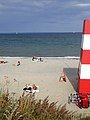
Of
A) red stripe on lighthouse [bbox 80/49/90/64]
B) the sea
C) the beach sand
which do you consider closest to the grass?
the beach sand

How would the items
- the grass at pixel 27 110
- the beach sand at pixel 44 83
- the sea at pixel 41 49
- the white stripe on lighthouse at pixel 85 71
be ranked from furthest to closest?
the sea at pixel 41 49 → the beach sand at pixel 44 83 → the white stripe on lighthouse at pixel 85 71 → the grass at pixel 27 110

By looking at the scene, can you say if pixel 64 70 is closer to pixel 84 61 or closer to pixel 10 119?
pixel 84 61

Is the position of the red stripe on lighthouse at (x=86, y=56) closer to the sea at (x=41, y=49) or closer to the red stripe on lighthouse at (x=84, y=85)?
the red stripe on lighthouse at (x=84, y=85)

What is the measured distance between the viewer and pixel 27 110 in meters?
5.80

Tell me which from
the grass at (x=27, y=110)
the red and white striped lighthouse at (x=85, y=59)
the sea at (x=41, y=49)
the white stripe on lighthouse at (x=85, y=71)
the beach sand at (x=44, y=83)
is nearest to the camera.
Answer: the grass at (x=27, y=110)

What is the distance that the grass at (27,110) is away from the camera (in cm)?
552

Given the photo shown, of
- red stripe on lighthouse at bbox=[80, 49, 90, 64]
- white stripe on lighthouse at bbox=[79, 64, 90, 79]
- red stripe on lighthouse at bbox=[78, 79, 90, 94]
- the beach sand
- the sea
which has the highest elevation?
red stripe on lighthouse at bbox=[80, 49, 90, 64]

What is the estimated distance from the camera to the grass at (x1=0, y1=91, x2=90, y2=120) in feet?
18.1

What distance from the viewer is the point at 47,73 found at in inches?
1286

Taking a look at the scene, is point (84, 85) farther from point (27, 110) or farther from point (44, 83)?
point (27, 110)

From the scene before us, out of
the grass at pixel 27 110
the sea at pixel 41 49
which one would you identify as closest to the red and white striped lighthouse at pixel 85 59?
the grass at pixel 27 110

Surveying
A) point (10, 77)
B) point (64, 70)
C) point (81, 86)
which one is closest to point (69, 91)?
point (81, 86)

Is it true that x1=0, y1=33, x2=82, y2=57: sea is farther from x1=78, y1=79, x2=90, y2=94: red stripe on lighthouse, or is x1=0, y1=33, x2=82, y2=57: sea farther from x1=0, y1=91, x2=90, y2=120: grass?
x1=0, y1=91, x2=90, y2=120: grass

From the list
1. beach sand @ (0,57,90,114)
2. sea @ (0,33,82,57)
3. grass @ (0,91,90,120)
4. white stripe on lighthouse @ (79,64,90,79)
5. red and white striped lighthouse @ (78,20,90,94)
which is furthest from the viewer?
sea @ (0,33,82,57)
